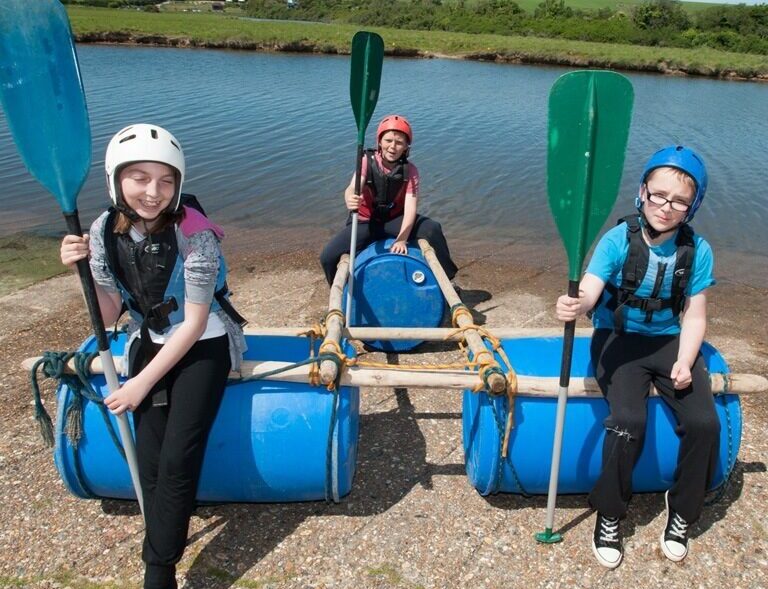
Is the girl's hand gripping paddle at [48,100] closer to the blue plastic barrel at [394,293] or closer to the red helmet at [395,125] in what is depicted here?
the blue plastic barrel at [394,293]

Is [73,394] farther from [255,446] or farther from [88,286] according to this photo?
[255,446]

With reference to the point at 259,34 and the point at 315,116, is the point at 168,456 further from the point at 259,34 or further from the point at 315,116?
the point at 259,34

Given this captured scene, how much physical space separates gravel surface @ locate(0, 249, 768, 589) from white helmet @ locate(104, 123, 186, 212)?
1.99m

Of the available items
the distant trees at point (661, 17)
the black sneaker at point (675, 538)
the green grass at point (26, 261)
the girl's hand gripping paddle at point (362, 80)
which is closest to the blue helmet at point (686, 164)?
the black sneaker at point (675, 538)

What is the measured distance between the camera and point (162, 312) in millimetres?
3367

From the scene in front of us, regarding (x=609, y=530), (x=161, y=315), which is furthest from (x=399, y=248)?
(x=609, y=530)

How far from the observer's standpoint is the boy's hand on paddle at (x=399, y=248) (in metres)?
5.97

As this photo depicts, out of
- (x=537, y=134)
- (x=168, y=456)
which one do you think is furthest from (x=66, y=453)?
(x=537, y=134)

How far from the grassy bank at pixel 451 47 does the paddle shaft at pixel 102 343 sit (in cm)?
4271

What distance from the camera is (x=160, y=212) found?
10.6ft

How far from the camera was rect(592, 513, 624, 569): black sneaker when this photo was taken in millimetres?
3588

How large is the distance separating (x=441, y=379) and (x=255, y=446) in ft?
3.72

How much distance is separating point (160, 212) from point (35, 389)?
1.32 m

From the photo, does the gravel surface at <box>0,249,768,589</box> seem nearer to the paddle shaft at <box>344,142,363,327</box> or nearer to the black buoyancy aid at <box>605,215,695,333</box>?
the paddle shaft at <box>344,142,363,327</box>
